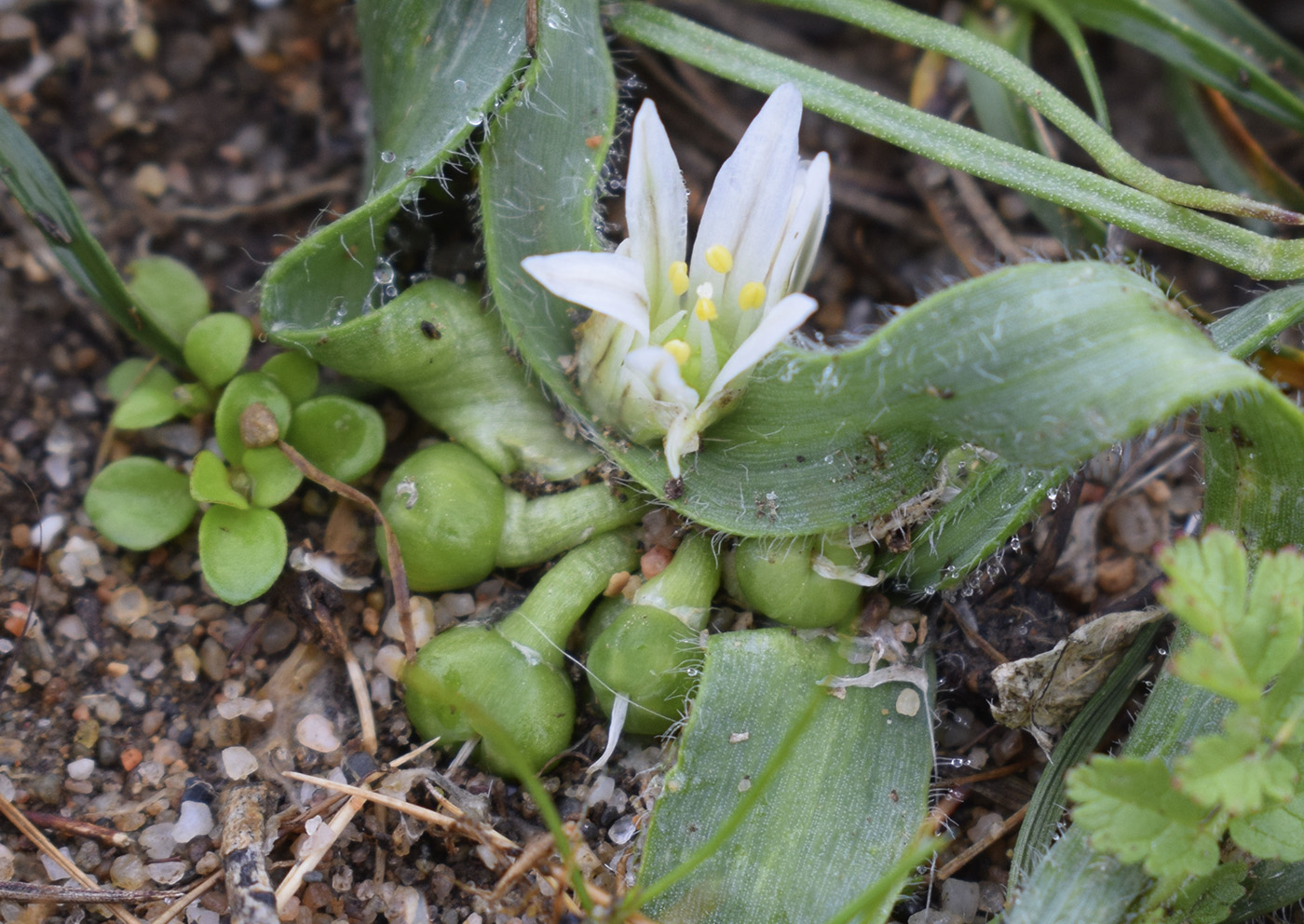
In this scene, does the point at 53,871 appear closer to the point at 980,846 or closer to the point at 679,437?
the point at 679,437

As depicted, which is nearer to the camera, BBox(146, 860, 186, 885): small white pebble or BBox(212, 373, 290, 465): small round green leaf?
BBox(146, 860, 186, 885): small white pebble

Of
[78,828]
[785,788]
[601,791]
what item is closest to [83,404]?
[78,828]

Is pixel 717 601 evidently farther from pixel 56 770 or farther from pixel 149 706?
pixel 56 770

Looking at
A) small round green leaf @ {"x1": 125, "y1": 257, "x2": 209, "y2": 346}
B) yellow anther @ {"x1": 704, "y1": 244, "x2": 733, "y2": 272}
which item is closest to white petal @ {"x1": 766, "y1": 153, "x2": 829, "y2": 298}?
yellow anther @ {"x1": 704, "y1": 244, "x2": 733, "y2": 272}

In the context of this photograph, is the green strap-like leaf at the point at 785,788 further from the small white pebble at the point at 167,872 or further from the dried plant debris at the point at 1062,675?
the small white pebble at the point at 167,872

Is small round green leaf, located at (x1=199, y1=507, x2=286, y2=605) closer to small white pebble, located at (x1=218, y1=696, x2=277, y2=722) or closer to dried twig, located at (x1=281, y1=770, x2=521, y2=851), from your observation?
small white pebble, located at (x1=218, y1=696, x2=277, y2=722)
